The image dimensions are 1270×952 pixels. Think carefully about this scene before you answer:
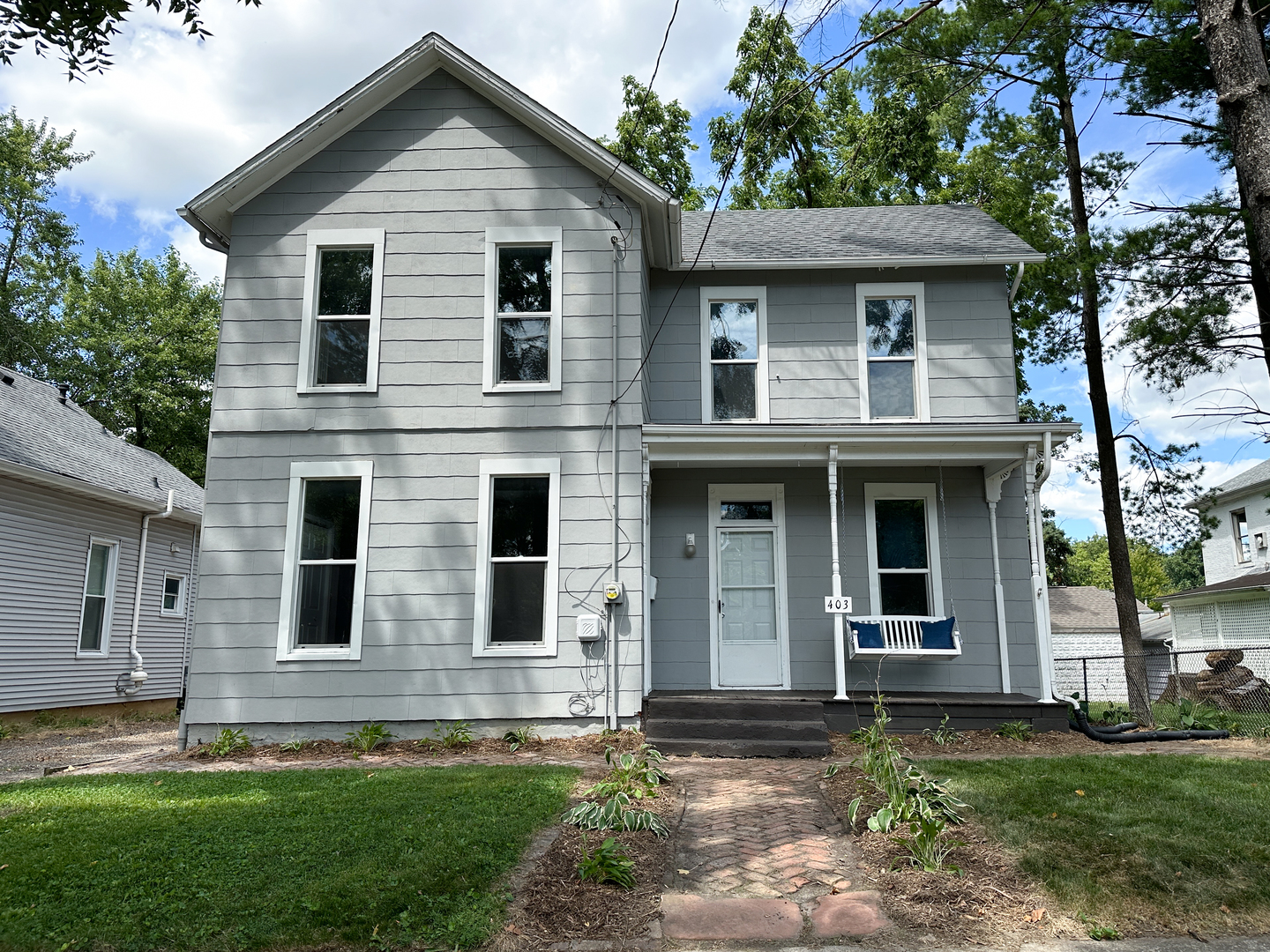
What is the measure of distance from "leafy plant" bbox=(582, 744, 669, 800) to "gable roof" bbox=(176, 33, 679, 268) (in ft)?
19.0

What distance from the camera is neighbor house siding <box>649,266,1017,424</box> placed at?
10711 millimetres

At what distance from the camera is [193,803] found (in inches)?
234

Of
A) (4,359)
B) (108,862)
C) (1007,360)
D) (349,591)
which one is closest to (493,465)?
(349,591)

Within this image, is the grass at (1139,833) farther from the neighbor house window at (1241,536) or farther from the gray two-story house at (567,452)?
the neighbor house window at (1241,536)

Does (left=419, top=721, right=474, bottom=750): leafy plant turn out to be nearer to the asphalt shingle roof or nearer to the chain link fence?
the asphalt shingle roof

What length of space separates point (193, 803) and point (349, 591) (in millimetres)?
3421

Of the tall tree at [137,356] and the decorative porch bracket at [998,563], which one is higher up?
the tall tree at [137,356]

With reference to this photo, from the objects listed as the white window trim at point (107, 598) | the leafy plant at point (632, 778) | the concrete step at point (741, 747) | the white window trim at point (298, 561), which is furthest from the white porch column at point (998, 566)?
the white window trim at point (107, 598)

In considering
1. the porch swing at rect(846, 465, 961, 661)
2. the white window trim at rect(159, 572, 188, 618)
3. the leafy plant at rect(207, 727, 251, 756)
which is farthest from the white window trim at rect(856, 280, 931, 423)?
the white window trim at rect(159, 572, 188, 618)

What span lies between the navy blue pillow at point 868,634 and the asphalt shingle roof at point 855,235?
435 centimetres

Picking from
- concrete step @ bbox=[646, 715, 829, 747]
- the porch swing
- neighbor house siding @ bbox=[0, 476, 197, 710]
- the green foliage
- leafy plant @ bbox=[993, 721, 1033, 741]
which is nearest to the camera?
concrete step @ bbox=[646, 715, 829, 747]

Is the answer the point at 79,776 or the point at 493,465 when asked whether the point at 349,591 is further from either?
the point at 79,776

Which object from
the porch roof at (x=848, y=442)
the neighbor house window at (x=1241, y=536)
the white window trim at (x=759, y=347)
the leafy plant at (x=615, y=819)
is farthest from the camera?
the neighbor house window at (x=1241, y=536)

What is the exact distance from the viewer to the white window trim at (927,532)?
10266mm
